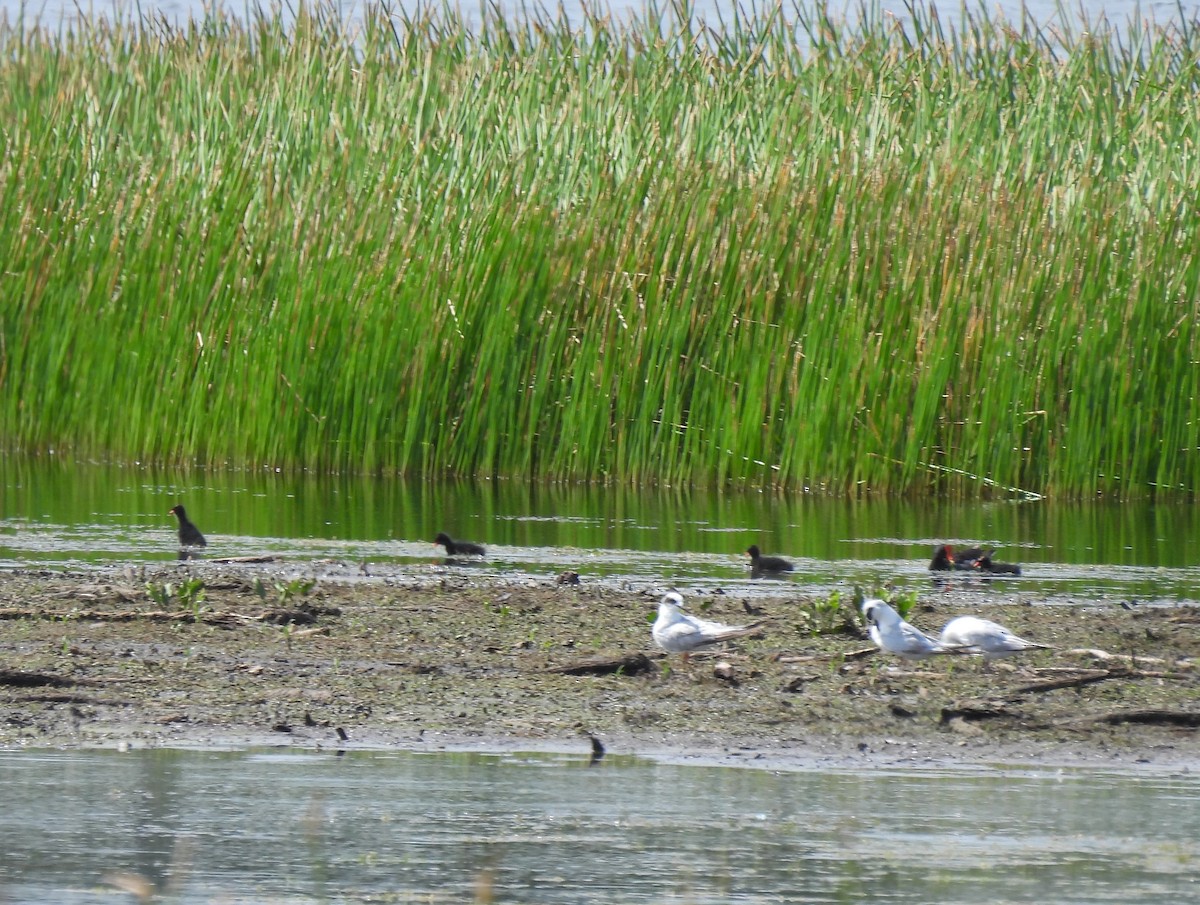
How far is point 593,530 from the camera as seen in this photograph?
33.2 ft

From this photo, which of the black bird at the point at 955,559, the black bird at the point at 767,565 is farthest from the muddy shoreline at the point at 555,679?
the black bird at the point at 955,559

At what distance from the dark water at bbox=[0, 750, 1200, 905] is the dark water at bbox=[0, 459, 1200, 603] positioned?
324 centimetres

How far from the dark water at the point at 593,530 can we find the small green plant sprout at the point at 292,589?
1.04m

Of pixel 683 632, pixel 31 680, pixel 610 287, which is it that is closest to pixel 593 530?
pixel 610 287

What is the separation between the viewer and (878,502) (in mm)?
A: 11773

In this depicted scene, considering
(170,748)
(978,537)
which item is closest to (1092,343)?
(978,537)

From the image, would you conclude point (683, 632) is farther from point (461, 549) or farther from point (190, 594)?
point (461, 549)

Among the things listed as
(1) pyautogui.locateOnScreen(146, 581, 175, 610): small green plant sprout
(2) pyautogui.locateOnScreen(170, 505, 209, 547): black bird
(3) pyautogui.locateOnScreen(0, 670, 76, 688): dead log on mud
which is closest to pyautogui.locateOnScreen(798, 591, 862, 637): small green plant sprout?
(1) pyautogui.locateOnScreen(146, 581, 175, 610): small green plant sprout

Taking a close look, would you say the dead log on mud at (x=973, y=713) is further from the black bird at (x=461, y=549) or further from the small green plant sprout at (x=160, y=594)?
the black bird at (x=461, y=549)

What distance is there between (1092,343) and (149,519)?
5168 mm

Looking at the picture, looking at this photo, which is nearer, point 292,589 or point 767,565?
point 292,589

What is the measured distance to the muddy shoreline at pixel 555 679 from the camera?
503cm

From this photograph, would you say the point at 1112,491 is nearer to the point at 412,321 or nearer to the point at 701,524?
the point at 701,524

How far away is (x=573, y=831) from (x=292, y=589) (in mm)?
3107
